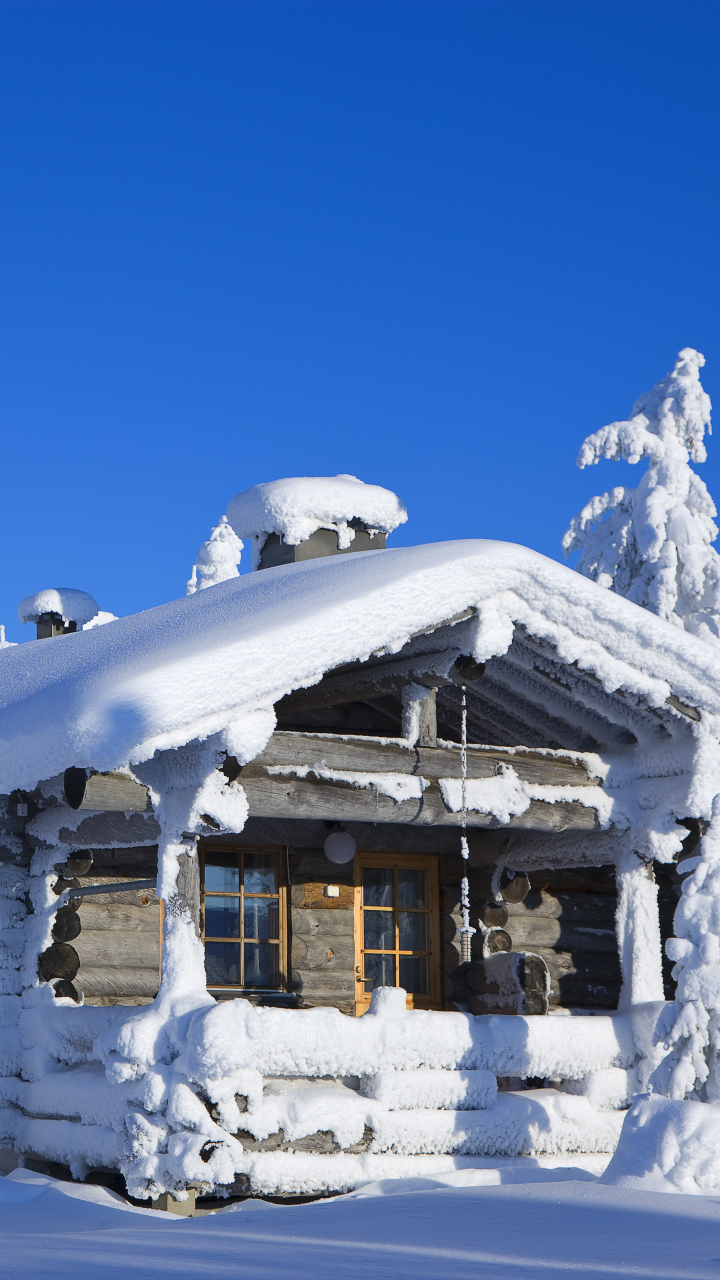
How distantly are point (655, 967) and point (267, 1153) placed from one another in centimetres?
360

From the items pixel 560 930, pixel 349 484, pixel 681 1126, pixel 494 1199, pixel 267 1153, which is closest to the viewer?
pixel 494 1199

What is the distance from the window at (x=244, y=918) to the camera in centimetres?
1103

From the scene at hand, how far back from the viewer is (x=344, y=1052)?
8.20m

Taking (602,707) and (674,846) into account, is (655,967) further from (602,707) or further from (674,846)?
(602,707)

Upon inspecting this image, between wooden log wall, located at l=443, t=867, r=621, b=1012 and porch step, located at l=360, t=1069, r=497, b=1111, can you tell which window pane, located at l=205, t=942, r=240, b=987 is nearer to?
wooden log wall, located at l=443, t=867, r=621, b=1012

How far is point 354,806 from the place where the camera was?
8906mm

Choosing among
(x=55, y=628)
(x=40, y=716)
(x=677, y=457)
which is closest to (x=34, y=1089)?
(x=40, y=716)

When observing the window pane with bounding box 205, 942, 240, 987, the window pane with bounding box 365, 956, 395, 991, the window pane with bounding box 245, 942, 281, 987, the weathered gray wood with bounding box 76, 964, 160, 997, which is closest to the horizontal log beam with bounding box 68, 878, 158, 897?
the weathered gray wood with bounding box 76, 964, 160, 997

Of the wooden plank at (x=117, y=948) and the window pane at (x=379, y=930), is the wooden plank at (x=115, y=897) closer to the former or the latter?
the wooden plank at (x=117, y=948)

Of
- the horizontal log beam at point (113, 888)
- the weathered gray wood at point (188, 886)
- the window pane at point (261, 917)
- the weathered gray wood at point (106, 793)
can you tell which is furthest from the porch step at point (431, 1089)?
the window pane at point (261, 917)

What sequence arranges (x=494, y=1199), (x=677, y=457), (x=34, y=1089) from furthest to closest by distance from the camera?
1. (x=677, y=457)
2. (x=34, y=1089)
3. (x=494, y=1199)

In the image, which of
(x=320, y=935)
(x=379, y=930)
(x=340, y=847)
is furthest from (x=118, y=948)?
(x=379, y=930)

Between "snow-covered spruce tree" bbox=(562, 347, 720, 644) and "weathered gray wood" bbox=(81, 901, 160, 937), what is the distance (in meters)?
10.8

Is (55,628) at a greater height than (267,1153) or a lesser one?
greater
